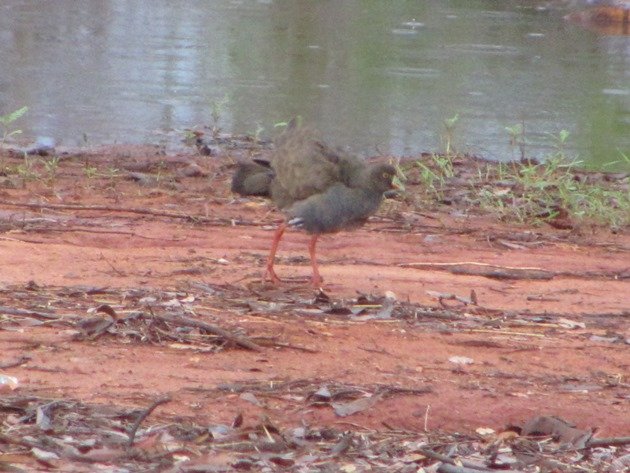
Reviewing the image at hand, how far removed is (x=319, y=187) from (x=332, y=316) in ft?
3.41

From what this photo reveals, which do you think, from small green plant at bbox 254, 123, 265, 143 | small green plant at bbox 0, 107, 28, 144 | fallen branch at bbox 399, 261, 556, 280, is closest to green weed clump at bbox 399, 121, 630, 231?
small green plant at bbox 254, 123, 265, 143

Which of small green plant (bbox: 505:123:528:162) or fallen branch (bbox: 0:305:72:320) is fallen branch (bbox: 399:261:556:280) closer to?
fallen branch (bbox: 0:305:72:320)

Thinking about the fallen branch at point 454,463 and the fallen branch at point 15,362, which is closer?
the fallen branch at point 454,463

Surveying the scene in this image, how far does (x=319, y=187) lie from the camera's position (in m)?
7.06

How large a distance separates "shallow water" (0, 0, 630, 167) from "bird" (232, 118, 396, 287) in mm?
3963

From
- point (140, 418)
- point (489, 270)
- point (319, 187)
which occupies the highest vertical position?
point (319, 187)

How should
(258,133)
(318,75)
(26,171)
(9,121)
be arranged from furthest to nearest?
(318,75) → (258,133) → (9,121) → (26,171)

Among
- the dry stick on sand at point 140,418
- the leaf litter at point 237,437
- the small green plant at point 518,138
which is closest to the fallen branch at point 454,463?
the leaf litter at point 237,437

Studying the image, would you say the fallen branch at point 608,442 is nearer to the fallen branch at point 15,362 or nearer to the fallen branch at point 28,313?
the fallen branch at point 15,362

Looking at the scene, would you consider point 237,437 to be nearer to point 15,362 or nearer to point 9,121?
point 15,362

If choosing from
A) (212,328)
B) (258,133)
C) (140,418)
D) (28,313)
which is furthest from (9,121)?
(140,418)

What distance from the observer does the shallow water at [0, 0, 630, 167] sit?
1225cm

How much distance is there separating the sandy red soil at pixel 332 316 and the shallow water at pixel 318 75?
7.91 ft

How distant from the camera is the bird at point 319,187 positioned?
6969mm
